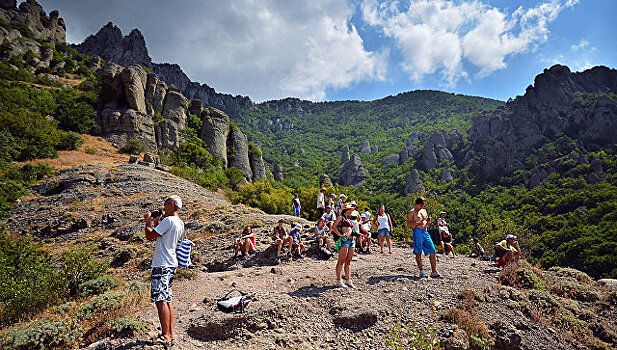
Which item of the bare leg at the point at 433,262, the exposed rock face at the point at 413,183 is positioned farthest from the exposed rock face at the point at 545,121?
the bare leg at the point at 433,262

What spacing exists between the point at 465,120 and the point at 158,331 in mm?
112021

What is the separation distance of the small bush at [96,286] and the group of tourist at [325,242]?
10.1 ft

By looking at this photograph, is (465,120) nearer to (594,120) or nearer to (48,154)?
(594,120)

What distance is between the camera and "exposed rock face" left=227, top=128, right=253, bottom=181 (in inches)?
1845

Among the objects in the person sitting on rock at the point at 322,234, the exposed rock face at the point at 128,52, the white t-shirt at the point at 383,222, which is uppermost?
the exposed rock face at the point at 128,52

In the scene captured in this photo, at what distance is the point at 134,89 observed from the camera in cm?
3759

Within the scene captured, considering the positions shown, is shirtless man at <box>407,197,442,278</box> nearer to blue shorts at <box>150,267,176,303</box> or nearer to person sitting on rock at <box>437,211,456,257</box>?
person sitting on rock at <box>437,211,456,257</box>

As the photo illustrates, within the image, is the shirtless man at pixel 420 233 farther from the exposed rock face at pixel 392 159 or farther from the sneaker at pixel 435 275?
the exposed rock face at pixel 392 159

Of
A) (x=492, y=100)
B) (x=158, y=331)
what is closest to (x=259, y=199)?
(x=158, y=331)

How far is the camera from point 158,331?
4.00 metres

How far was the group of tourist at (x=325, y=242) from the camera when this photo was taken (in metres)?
3.57

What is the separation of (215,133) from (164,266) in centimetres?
4544

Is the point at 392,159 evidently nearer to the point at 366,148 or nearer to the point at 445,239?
the point at 366,148

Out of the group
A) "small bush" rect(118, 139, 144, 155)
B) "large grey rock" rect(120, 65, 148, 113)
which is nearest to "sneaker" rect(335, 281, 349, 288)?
"small bush" rect(118, 139, 144, 155)
